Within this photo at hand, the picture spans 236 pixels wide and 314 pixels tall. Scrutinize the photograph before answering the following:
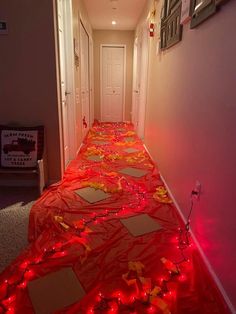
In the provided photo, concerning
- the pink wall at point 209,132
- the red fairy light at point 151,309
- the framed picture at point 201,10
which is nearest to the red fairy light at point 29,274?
the red fairy light at point 151,309

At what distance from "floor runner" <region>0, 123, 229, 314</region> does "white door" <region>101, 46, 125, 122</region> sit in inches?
190

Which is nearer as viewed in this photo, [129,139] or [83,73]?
[83,73]

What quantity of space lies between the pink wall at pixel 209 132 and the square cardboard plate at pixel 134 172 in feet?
2.00

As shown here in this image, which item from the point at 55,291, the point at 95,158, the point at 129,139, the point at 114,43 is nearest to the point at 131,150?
the point at 95,158

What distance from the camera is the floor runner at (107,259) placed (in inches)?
49.2

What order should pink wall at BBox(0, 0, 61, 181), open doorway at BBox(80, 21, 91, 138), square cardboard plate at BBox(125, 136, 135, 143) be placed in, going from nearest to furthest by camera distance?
pink wall at BBox(0, 0, 61, 181) → open doorway at BBox(80, 21, 91, 138) → square cardboard plate at BBox(125, 136, 135, 143)

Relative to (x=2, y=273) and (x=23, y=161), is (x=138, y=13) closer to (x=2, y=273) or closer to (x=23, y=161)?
(x=23, y=161)

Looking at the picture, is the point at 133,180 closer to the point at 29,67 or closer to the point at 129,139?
the point at 29,67

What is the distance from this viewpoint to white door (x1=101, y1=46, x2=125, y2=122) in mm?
6750

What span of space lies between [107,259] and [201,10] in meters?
→ 1.76

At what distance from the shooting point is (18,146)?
8.04 ft

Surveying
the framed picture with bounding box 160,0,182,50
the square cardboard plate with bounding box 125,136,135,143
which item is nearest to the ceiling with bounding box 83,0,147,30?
the framed picture with bounding box 160,0,182,50

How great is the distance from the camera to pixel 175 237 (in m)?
1.80

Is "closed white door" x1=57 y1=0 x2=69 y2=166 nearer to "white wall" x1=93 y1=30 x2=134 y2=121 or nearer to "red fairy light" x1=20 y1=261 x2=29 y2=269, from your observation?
"red fairy light" x1=20 y1=261 x2=29 y2=269
